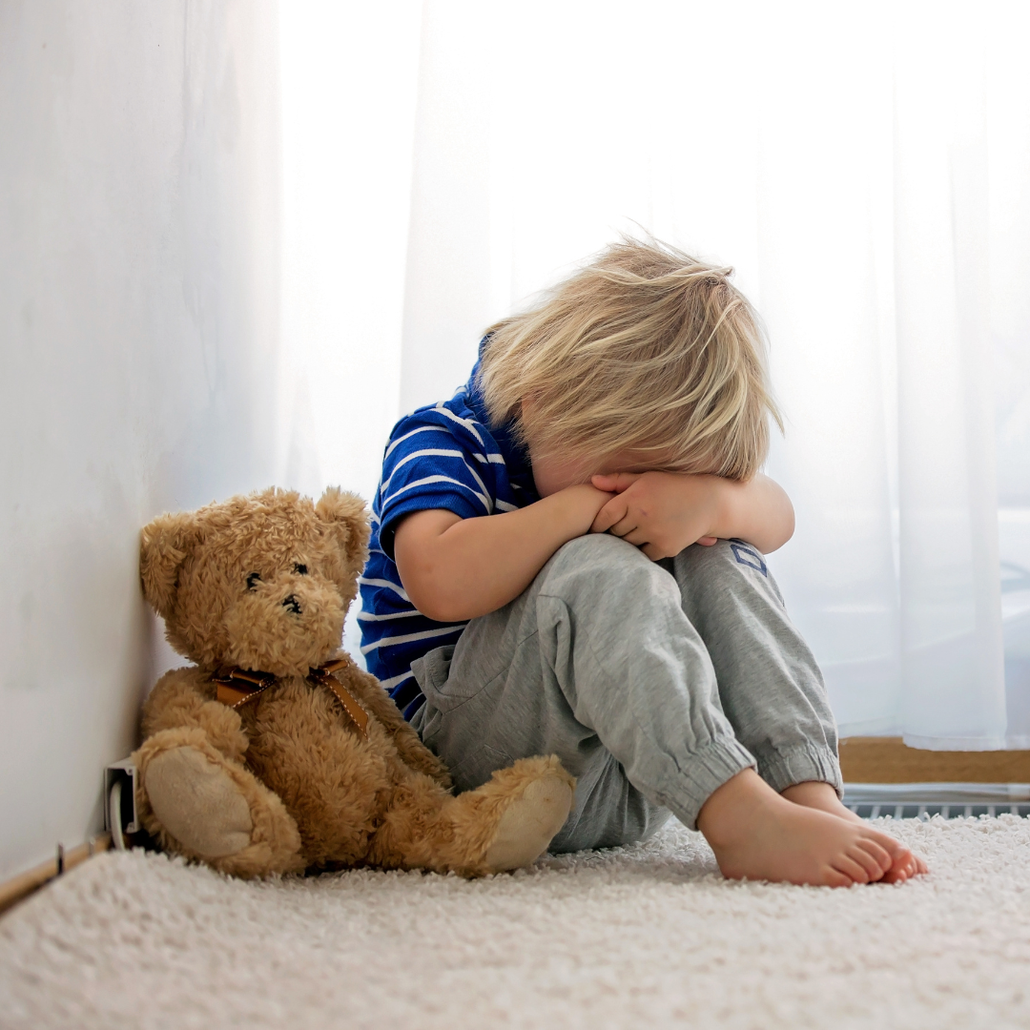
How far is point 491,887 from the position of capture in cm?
62

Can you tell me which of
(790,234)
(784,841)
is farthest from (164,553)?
(790,234)

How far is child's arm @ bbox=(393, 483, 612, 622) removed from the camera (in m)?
0.74

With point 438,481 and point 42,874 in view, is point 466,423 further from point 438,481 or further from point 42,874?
point 42,874

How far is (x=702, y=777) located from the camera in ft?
2.07

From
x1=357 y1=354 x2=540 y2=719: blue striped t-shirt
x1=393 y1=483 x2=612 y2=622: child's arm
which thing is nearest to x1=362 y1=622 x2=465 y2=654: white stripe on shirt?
x1=357 y1=354 x2=540 y2=719: blue striped t-shirt

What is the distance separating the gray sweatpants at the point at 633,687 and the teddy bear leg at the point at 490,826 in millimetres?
53

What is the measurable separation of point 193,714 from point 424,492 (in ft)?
0.84

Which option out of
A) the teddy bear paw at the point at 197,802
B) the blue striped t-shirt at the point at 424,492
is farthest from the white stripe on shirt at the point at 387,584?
the teddy bear paw at the point at 197,802

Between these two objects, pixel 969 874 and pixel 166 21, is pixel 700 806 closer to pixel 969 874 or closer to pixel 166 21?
pixel 969 874

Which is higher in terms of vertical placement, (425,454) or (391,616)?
(425,454)

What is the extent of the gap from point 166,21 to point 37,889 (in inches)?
25.5

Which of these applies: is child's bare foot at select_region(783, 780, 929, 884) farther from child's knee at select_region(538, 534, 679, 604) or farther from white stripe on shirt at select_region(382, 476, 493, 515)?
white stripe on shirt at select_region(382, 476, 493, 515)

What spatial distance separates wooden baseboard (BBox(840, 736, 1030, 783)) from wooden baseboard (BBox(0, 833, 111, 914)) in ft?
2.81

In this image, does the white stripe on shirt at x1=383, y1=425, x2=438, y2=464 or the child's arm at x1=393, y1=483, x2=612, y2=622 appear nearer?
the child's arm at x1=393, y1=483, x2=612, y2=622
